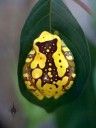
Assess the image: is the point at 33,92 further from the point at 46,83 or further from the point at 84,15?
the point at 84,15

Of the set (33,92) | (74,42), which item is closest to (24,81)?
(33,92)

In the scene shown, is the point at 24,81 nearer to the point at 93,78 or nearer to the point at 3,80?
the point at 3,80

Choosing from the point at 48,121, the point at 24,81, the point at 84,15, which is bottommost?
the point at 48,121

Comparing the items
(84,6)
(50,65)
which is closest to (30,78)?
(50,65)

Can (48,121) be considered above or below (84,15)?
below

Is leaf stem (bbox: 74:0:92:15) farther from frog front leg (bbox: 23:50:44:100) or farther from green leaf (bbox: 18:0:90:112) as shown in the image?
frog front leg (bbox: 23:50:44:100)

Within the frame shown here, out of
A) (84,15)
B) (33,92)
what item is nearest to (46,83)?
(33,92)
